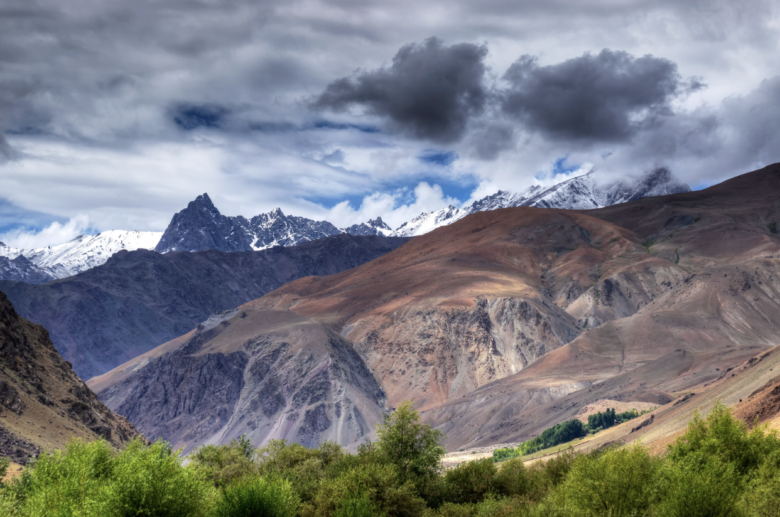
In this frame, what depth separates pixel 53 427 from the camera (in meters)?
78.6

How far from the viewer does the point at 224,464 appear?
70.3 metres

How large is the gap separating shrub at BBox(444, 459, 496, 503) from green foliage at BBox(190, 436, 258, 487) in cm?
1739

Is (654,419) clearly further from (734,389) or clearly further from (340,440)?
(340,440)

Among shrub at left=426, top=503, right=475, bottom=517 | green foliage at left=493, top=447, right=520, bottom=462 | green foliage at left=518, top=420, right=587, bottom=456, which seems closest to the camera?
shrub at left=426, top=503, right=475, bottom=517

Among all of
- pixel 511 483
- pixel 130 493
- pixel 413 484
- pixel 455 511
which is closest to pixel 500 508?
pixel 455 511

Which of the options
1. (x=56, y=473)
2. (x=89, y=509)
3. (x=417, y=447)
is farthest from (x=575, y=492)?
(x=56, y=473)

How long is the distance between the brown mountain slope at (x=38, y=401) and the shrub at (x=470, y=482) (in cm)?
4316

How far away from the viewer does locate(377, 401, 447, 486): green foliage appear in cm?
5716

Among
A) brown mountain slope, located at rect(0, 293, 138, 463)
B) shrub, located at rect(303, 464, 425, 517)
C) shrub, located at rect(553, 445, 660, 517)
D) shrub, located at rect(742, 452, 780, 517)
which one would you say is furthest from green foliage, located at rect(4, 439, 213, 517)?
brown mountain slope, located at rect(0, 293, 138, 463)

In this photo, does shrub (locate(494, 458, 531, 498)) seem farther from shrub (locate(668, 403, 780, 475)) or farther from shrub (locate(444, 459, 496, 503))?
shrub (locate(668, 403, 780, 475))

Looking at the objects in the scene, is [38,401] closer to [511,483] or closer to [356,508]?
[356,508]

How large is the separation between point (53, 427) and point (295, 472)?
121ft

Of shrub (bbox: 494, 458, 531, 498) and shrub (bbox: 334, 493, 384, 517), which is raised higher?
shrub (bbox: 334, 493, 384, 517)

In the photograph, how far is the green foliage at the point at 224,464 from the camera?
62.9m
